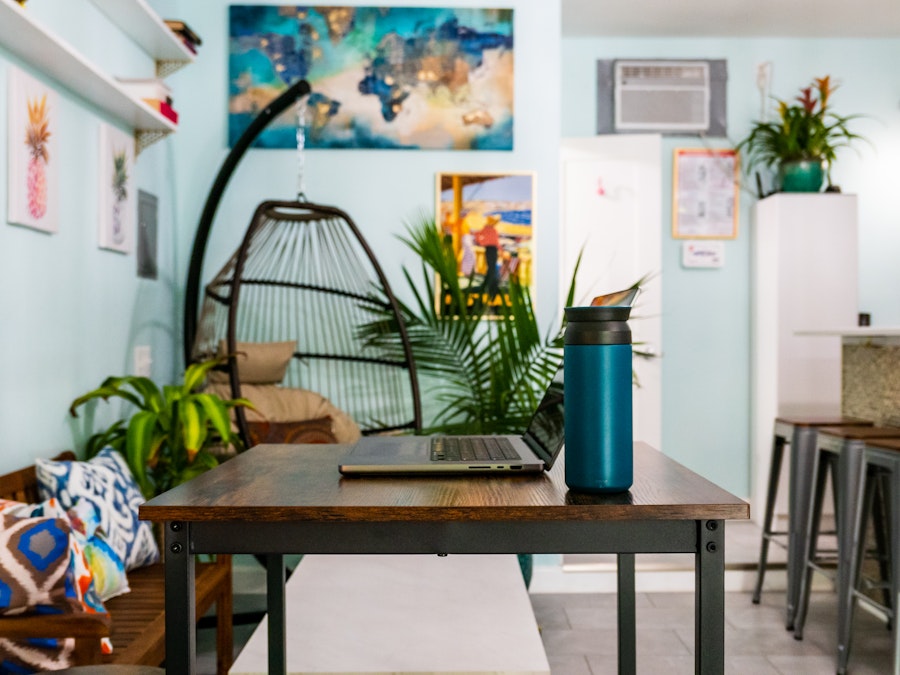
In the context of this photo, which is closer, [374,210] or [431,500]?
[431,500]

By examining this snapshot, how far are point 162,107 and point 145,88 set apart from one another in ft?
0.33

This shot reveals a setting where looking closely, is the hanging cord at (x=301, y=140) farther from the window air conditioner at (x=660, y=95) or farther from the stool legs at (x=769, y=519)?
the stool legs at (x=769, y=519)

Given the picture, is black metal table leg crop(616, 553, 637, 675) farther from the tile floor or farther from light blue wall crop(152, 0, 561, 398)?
light blue wall crop(152, 0, 561, 398)

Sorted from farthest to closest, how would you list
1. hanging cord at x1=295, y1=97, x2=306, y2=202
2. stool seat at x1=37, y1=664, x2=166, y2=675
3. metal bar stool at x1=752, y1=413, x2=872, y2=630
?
hanging cord at x1=295, y1=97, x2=306, y2=202, metal bar stool at x1=752, y1=413, x2=872, y2=630, stool seat at x1=37, y1=664, x2=166, y2=675

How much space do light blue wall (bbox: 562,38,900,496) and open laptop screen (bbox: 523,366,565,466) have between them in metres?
3.94

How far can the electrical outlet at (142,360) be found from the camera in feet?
11.0

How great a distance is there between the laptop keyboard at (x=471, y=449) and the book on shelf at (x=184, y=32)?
251 cm

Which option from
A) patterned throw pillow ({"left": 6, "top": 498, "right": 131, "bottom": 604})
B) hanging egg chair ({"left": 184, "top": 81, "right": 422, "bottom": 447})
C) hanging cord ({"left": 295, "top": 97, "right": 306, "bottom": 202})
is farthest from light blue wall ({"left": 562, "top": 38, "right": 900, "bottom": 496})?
patterned throw pillow ({"left": 6, "top": 498, "right": 131, "bottom": 604})

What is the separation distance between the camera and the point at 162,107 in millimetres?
3154

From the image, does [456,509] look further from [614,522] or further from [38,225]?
[38,225]

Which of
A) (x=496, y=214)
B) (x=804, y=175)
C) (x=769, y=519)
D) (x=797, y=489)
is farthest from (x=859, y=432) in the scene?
(x=804, y=175)

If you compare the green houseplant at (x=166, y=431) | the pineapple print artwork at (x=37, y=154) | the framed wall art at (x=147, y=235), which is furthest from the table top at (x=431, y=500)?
the framed wall art at (x=147, y=235)

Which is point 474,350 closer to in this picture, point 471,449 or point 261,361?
point 261,361

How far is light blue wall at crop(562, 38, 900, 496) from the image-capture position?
523cm
